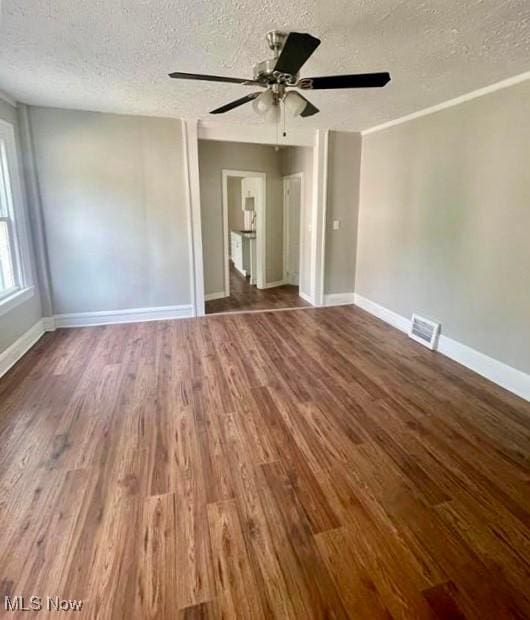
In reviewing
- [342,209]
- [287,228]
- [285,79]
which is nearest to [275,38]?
[285,79]

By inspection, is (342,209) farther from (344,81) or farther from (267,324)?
(344,81)

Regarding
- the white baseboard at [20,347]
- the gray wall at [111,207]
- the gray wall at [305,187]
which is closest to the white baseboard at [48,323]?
the white baseboard at [20,347]

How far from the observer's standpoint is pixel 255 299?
6.07 metres

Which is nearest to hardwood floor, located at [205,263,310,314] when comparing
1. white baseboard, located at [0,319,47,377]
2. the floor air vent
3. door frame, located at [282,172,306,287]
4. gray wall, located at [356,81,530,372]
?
door frame, located at [282,172,306,287]

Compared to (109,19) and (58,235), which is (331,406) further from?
(58,235)

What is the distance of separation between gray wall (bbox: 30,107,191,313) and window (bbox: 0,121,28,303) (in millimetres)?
322

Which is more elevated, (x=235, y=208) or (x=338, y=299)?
(x=235, y=208)

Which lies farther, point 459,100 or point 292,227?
point 292,227

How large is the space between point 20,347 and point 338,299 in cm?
416

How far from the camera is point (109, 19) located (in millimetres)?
2100

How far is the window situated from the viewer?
3.71 meters

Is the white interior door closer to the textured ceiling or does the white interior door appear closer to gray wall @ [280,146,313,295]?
gray wall @ [280,146,313,295]

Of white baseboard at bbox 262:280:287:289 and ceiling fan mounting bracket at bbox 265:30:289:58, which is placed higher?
ceiling fan mounting bracket at bbox 265:30:289:58

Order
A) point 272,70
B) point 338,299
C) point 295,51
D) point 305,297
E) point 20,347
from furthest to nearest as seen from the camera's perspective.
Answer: point 305,297, point 338,299, point 20,347, point 272,70, point 295,51
